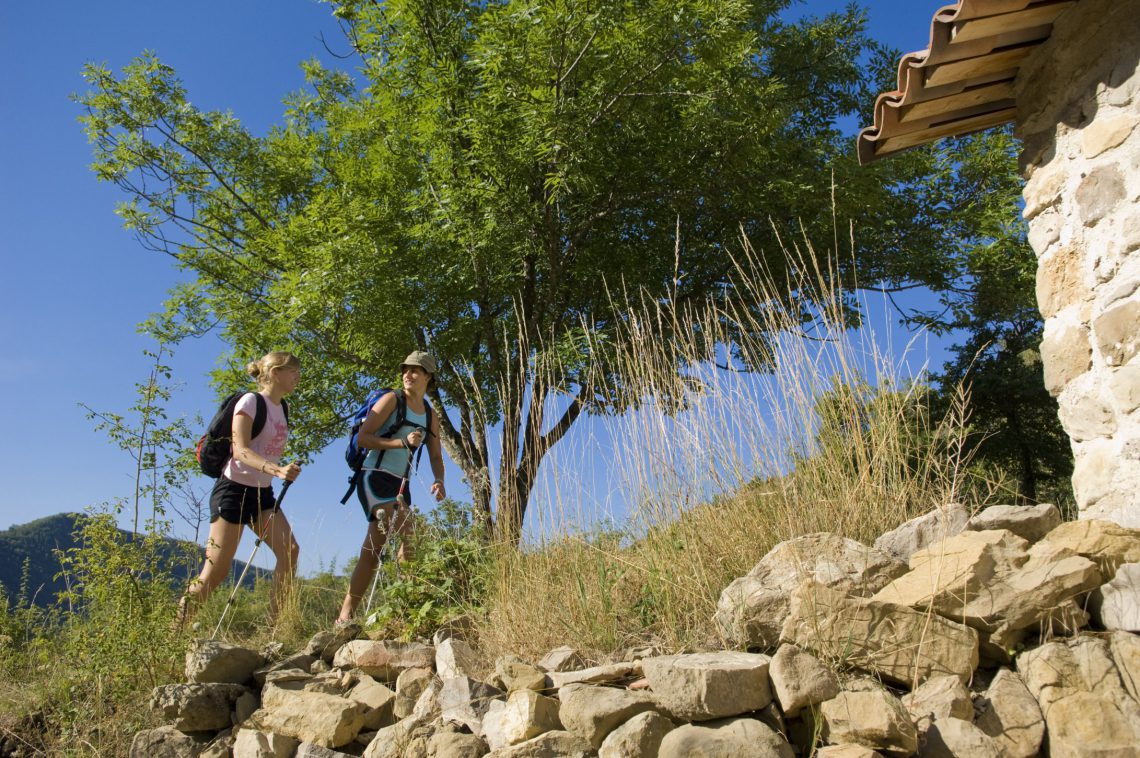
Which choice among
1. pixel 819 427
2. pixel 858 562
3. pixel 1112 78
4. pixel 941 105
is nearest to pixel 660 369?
pixel 819 427

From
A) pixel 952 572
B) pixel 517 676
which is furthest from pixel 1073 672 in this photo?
pixel 517 676

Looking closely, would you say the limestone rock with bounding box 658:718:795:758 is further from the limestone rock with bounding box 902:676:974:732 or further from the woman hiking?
the woman hiking

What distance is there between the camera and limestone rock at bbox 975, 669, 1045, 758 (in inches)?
99.0

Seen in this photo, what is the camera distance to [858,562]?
3.20 meters

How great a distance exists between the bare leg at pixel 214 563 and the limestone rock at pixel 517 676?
2.03 m

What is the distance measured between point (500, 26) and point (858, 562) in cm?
574

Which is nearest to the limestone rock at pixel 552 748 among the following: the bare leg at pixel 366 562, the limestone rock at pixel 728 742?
the limestone rock at pixel 728 742

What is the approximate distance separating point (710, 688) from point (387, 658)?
1929 mm

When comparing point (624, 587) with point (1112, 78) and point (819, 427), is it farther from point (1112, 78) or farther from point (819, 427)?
point (1112, 78)

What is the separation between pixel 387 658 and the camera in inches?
154

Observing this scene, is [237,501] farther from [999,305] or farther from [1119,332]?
[999,305]

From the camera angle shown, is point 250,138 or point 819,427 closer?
→ point 819,427

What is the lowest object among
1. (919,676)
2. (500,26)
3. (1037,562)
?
(919,676)

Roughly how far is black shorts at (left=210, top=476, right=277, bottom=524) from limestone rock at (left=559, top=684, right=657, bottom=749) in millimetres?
2612
